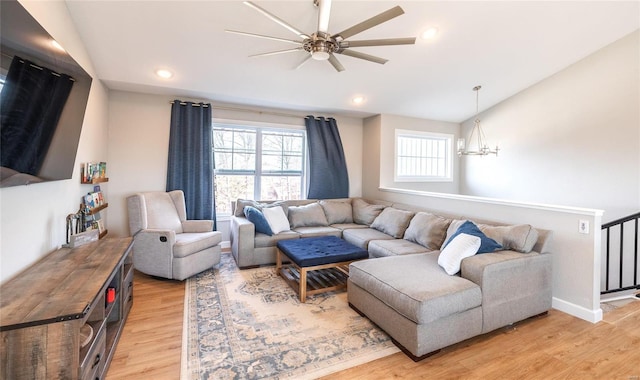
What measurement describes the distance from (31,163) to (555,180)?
595 cm

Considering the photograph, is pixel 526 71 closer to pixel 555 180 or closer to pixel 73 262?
pixel 555 180

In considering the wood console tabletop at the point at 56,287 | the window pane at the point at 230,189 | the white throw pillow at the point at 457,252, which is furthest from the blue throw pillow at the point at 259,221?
the white throw pillow at the point at 457,252

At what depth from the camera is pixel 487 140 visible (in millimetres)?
5387

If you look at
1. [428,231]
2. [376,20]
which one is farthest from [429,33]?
[428,231]

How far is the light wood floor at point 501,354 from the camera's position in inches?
71.7

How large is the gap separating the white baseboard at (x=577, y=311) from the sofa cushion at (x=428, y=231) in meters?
1.14

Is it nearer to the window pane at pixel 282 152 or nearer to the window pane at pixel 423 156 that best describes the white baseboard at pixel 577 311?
the window pane at pixel 423 156

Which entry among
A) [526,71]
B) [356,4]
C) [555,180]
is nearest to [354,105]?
[356,4]

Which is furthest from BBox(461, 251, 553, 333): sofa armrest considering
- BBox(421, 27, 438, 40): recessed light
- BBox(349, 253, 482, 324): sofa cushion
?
BBox(421, 27, 438, 40): recessed light

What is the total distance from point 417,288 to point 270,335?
1.19 meters

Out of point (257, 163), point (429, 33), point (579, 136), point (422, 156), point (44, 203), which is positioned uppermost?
point (429, 33)

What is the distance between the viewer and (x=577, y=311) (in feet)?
8.39

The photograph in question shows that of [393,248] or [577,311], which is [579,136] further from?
[393,248]

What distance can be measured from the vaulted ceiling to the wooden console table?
2.14 metres
